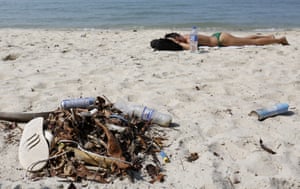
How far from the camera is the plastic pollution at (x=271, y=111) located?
342 cm

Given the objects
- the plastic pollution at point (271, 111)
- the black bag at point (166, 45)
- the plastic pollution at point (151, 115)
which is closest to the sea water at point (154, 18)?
the black bag at point (166, 45)

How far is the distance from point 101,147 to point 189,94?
1.72 meters

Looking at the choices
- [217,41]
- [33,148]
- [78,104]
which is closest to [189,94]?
[78,104]

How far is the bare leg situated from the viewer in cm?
693

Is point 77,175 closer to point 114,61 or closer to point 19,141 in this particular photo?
Answer: point 19,141

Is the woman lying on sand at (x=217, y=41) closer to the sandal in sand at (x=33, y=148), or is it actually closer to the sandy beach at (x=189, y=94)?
the sandy beach at (x=189, y=94)

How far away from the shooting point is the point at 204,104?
12.6 feet

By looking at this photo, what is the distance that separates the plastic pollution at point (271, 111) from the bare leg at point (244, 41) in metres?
3.53

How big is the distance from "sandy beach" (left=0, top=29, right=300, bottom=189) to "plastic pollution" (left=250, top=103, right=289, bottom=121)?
6 cm

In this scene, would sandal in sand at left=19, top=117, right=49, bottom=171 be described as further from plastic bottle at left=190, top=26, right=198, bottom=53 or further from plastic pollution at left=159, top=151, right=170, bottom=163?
plastic bottle at left=190, top=26, right=198, bottom=53

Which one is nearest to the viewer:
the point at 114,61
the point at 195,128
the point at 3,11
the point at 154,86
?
the point at 195,128

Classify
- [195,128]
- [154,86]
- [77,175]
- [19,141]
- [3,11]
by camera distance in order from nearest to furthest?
1. [77,175]
2. [19,141]
3. [195,128]
4. [154,86]
5. [3,11]

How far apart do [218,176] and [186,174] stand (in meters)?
0.23

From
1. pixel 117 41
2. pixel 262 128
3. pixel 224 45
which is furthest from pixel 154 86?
pixel 117 41
